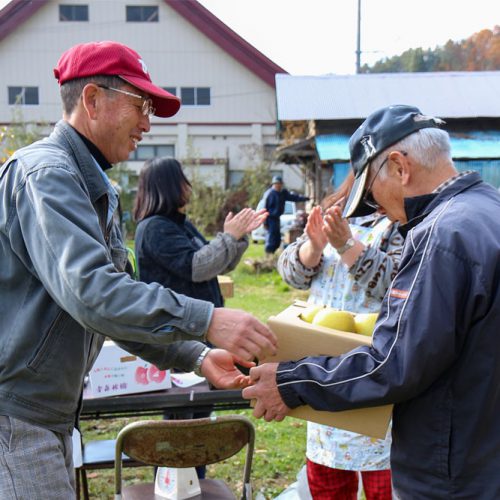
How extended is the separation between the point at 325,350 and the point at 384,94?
11.4 meters

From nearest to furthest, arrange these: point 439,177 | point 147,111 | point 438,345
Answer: point 438,345 → point 439,177 → point 147,111

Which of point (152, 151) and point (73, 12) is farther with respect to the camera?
point (73, 12)

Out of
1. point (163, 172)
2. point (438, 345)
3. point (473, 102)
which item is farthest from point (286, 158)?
point (438, 345)

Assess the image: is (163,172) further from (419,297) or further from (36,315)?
(419,297)

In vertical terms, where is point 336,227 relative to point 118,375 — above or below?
above

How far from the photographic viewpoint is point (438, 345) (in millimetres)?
1628

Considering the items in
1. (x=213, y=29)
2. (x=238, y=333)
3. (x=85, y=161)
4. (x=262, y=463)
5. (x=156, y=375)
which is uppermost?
(x=213, y=29)

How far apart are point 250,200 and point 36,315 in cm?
2257

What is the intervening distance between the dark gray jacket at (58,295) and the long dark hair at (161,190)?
1.93m

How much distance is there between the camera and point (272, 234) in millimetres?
14914

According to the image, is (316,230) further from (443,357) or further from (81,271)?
(81,271)

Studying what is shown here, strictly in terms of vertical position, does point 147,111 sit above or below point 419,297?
above

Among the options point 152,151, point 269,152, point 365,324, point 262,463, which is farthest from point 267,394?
point 152,151

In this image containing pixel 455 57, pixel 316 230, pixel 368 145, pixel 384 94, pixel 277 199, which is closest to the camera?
pixel 368 145
